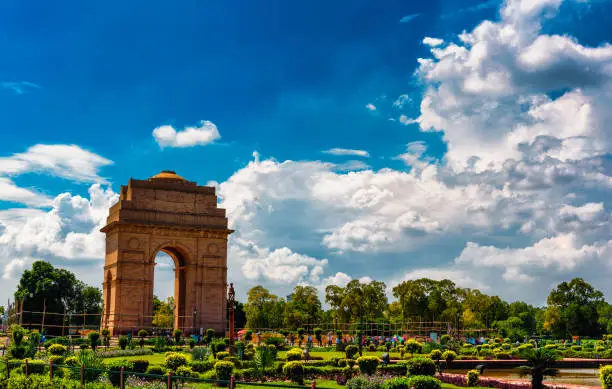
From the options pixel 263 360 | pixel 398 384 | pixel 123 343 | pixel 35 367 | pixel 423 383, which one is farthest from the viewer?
pixel 123 343

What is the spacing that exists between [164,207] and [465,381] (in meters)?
29.3

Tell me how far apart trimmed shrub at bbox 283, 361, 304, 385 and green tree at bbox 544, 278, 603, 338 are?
50.2 metres

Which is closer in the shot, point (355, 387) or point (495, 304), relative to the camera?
point (355, 387)

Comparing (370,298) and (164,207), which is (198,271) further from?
(370,298)

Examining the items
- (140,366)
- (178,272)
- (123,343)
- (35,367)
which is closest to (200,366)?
(140,366)

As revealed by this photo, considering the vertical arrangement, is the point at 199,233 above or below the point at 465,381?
above

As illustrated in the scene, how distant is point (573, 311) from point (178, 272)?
131ft

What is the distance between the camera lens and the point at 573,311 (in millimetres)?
65000

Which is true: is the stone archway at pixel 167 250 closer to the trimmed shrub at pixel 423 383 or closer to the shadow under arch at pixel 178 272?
the shadow under arch at pixel 178 272

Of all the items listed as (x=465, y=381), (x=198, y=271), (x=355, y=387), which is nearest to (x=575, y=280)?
(x=198, y=271)

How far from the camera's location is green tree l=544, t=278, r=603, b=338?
214 ft

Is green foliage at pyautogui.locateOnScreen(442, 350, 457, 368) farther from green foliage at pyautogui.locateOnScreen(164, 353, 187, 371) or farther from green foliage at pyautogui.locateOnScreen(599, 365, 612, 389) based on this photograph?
green foliage at pyautogui.locateOnScreen(164, 353, 187, 371)

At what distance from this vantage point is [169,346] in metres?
35.8

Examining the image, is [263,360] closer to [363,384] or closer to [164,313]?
[363,384]
